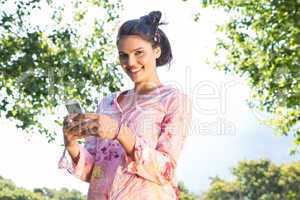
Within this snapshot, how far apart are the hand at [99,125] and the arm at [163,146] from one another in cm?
5

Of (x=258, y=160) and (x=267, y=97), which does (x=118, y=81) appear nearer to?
(x=267, y=97)

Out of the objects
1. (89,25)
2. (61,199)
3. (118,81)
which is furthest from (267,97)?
(61,199)

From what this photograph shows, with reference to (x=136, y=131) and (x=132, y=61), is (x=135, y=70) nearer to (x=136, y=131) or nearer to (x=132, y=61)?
(x=132, y=61)

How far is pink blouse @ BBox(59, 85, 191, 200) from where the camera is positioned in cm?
197

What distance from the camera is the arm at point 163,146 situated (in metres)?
1.92

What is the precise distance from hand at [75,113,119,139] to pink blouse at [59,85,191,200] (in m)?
0.14

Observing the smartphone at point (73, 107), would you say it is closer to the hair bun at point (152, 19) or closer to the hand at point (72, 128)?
the hand at point (72, 128)

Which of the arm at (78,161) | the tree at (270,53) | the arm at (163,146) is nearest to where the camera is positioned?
the arm at (163,146)

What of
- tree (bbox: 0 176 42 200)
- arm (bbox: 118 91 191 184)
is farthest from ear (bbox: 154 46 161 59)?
tree (bbox: 0 176 42 200)

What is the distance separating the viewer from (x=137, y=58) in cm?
218

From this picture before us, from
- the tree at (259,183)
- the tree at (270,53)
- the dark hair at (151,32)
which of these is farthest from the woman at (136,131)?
the tree at (259,183)

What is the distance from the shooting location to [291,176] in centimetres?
5803

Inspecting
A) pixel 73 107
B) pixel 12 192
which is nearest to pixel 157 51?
pixel 73 107

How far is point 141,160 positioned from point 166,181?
0.14 meters
